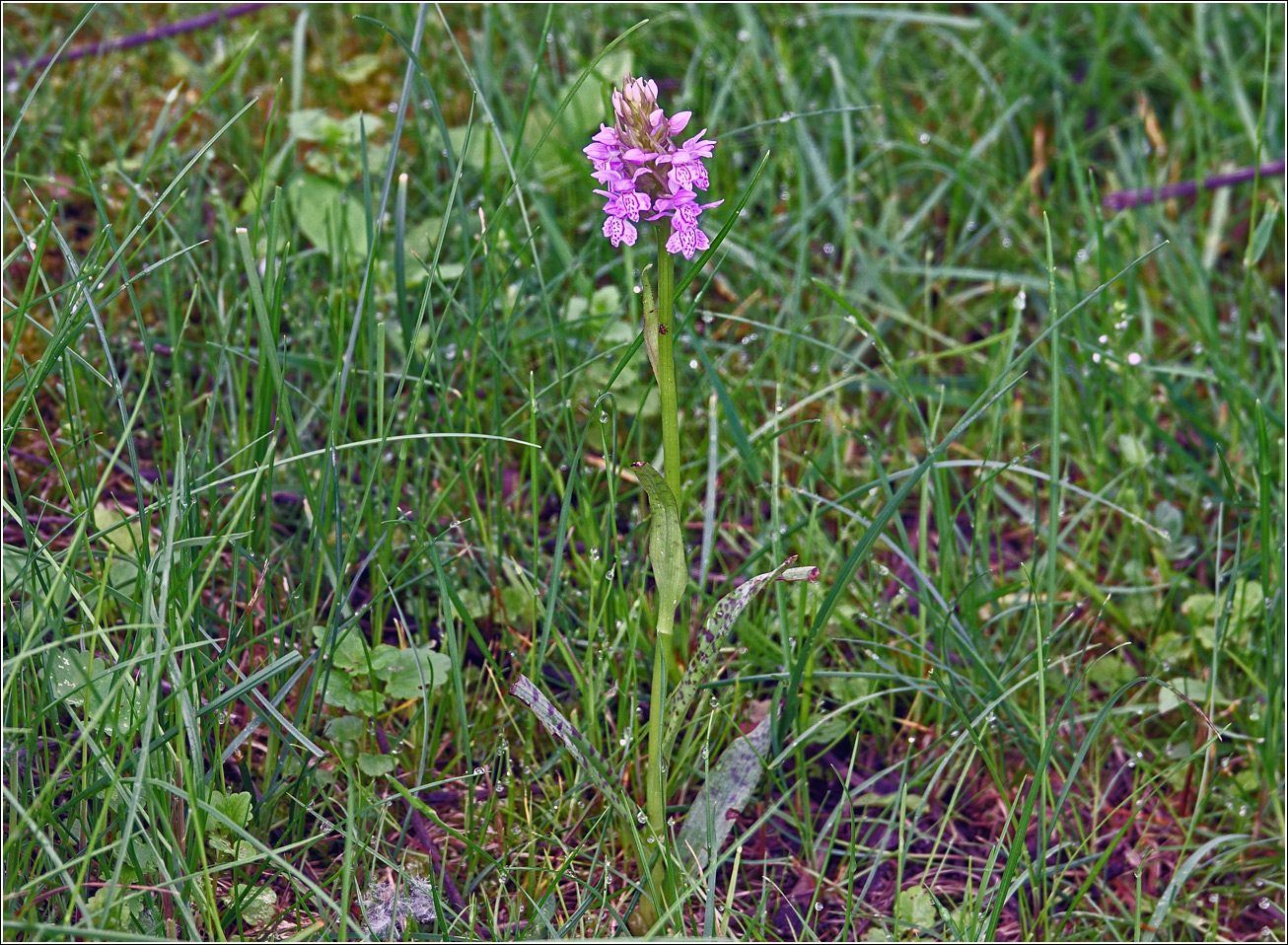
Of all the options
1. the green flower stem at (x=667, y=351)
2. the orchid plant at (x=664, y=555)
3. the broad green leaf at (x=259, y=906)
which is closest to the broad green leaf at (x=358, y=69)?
the orchid plant at (x=664, y=555)

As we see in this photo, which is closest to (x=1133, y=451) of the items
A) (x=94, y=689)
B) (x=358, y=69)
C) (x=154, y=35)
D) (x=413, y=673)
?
(x=413, y=673)

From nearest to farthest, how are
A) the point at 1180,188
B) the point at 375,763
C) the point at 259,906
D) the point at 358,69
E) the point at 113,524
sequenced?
the point at 259,906 < the point at 375,763 < the point at 113,524 < the point at 1180,188 < the point at 358,69

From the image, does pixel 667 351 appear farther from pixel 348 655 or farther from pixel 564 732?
pixel 348 655

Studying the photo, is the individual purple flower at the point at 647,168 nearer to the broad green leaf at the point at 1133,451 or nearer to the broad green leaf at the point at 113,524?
the broad green leaf at the point at 113,524

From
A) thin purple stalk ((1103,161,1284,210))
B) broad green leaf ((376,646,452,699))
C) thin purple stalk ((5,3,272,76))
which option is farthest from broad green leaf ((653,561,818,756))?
thin purple stalk ((5,3,272,76))

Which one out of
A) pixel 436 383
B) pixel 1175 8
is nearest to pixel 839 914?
pixel 436 383

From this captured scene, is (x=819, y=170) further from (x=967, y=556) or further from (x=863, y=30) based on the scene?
(x=967, y=556)

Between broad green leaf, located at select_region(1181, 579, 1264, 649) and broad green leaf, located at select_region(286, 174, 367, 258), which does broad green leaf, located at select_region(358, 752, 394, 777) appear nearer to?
broad green leaf, located at select_region(286, 174, 367, 258)
